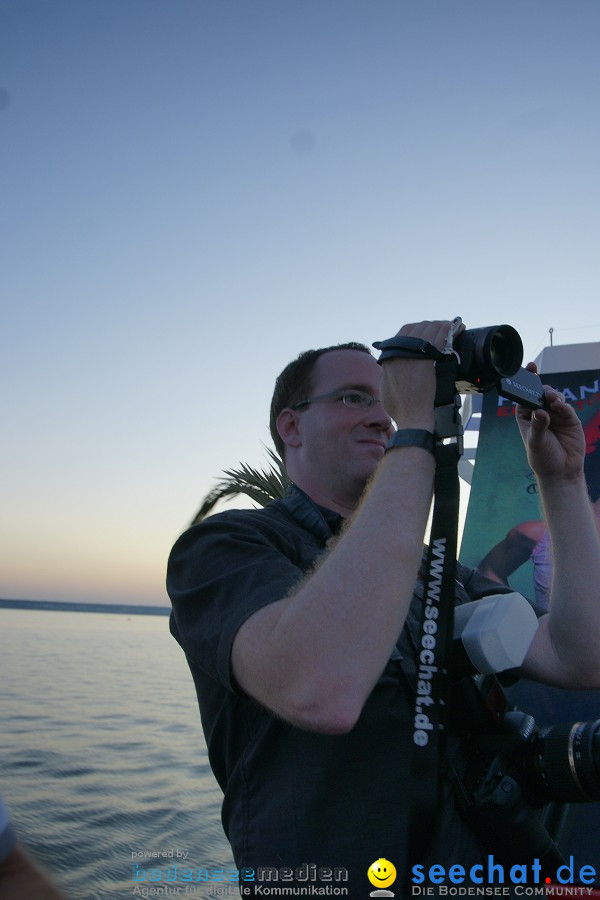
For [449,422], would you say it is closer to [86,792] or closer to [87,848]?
[87,848]

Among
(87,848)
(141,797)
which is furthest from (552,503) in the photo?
(141,797)

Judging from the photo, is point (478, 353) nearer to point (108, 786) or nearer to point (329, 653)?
point (329, 653)

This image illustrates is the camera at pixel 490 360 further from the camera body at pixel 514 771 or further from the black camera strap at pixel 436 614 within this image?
the camera body at pixel 514 771

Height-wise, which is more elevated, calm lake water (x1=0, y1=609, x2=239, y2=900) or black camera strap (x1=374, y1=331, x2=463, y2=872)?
black camera strap (x1=374, y1=331, x2=463, y2=872)

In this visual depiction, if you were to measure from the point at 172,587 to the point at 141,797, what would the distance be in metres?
5.42

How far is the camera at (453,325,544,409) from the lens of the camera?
139cm

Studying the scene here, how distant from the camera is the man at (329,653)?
1.13m

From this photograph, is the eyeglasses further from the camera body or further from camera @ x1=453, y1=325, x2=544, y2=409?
the camera body

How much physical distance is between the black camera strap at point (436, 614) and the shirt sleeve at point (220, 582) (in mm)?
283

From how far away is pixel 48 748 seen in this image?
745 centimetres

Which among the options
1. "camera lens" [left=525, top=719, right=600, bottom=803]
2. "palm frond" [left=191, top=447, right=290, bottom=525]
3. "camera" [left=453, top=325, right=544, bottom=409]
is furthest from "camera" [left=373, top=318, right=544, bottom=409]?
"palm frond" [left=191, top=447, right=290, bottom=525]

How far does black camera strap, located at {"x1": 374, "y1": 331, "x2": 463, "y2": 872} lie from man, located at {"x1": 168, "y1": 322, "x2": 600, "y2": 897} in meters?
0.03

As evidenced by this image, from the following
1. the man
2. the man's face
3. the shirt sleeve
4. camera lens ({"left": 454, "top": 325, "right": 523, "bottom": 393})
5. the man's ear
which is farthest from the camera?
the man's ear

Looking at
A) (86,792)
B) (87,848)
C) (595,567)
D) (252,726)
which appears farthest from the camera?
Answer: (86,792)
